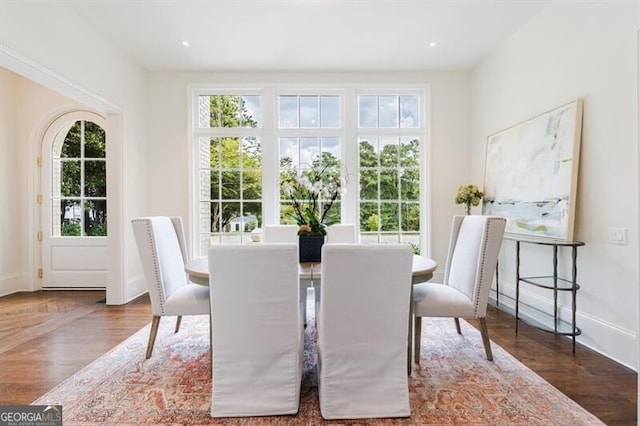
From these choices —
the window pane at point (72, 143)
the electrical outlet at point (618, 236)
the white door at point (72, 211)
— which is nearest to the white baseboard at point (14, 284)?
the white door at point (72, 211)

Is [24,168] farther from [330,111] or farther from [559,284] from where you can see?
[559,284]

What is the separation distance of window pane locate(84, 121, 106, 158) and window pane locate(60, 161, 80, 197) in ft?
0.69

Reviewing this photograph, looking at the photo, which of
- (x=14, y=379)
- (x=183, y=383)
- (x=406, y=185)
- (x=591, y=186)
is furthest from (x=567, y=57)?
(x=14, y=379)

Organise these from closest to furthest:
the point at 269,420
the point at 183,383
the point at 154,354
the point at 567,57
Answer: the point at 269,420
the point at 183,383
the point at 154,354
the point at 567,57

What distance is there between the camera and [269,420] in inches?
67.8

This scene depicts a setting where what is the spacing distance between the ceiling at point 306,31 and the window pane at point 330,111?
39 centimetres

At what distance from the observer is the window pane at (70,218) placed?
4395 mm

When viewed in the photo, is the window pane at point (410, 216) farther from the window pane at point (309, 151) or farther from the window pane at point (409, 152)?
the window pane at point (309, 151)

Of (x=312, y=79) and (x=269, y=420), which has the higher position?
(x=312, y=79)

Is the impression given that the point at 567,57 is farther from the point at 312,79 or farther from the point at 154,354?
the point at 154,354

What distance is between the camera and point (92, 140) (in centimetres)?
439

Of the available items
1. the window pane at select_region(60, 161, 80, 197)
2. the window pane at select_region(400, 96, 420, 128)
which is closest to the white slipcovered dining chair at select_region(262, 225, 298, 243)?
the window pane at select_region(400, 96, 420, 128)

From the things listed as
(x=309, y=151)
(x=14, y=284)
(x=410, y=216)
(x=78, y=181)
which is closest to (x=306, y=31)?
(x=309, y=151)

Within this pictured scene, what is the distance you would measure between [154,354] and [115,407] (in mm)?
674
